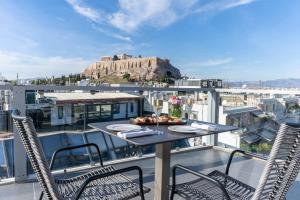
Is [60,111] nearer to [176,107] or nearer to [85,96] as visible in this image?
[85,96]

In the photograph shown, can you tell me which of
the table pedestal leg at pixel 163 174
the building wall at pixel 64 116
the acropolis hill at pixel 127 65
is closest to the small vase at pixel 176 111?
the table pedestal leg at pixel 163 174

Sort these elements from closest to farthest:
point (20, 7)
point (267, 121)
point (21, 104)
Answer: point (21, 104), point (267, 121), point (20, 7)

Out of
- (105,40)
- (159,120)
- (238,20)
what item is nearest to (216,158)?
(159,120)

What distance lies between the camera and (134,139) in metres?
1.59

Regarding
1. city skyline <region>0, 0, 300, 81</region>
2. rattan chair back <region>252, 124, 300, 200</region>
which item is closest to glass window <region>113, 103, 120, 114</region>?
rattan chair back <region>252, 124, 300, 200</region>

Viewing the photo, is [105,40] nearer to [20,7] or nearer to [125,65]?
[125,65]

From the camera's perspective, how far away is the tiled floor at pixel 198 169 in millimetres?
2439

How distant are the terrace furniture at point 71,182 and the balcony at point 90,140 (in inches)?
32.4

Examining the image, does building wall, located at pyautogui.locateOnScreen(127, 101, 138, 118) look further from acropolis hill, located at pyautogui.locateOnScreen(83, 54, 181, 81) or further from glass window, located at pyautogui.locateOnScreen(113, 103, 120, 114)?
acropolis hill, located at pyautogui.locateOnScreen(83, 54, 181, 81)

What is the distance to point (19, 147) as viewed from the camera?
2623mm

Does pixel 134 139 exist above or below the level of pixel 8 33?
below

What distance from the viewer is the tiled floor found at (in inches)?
96.0

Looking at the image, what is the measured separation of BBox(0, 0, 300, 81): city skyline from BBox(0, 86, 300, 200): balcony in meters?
4.82

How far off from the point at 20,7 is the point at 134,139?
28.5 feet
